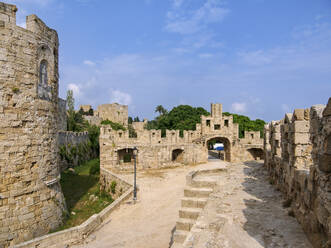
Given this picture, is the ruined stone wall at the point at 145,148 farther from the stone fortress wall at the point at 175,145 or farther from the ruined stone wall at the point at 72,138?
the ruined stone wall at the point at 72,138

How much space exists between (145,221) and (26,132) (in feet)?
19.0

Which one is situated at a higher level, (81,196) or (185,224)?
(185,224)

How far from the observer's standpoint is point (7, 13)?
26.0 ft

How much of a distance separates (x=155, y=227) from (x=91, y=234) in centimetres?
239

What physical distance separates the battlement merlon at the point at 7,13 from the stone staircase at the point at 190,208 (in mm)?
8130

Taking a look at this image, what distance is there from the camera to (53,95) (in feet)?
32.3

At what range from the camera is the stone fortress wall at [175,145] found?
73.3 ft

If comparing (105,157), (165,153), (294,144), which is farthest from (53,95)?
(165,153)

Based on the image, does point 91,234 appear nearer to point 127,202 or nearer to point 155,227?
point 155,227

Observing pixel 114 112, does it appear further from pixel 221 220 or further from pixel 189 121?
pixel 221 220

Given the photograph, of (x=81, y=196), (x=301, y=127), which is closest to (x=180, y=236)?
(x=301, y=127)

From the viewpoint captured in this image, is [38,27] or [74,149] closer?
[38,27]

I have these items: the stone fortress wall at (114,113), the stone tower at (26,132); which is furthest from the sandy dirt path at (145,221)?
the stone fortress wall at (114,113)

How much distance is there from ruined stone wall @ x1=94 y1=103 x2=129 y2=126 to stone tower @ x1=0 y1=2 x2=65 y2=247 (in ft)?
148
